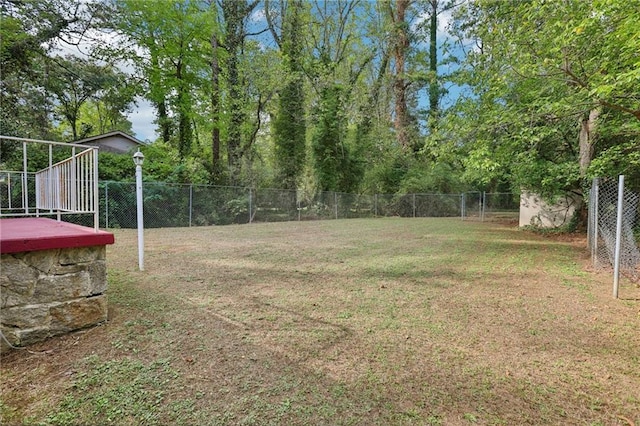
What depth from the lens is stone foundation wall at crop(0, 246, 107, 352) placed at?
2.22 metres

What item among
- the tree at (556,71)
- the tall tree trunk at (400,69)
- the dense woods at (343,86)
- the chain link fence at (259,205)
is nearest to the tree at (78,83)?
the dense woods at (343,86)

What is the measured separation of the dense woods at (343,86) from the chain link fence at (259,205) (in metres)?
0.86

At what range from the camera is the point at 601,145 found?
8336mm

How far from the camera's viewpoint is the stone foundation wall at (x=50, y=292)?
222 centimetres

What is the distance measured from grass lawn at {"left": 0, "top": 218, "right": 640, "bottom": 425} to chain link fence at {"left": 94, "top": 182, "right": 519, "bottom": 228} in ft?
20.0

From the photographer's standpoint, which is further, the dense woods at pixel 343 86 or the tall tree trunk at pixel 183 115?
the tall tree trunk at pixel 183 115

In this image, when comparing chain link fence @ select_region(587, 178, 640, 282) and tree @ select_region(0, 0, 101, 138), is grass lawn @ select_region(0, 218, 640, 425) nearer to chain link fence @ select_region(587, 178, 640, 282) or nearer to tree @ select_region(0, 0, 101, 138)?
chain link fence @ select_region(587, 178, 640, 282)

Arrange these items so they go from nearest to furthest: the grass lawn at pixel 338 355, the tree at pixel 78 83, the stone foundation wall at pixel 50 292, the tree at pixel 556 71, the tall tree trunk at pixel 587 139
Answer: the grass lawn at pixel 338 355 → the stone foundation wall at pixel 50 292 → the tree at pixel 556 71 → the tall tree trunk at pixel 587 139 → the tree at pixel 78 83

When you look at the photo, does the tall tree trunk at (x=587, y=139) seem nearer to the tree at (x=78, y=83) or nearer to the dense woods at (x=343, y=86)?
the dense woods at (x=343, y=86)

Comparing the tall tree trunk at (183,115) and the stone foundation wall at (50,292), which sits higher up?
the tall tree trunk at (183,115)

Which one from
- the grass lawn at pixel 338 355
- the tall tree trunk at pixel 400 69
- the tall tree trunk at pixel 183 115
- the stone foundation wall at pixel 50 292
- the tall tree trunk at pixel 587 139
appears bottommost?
the grass lawn at pixel 338 355

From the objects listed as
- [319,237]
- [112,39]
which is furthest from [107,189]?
[112,39]

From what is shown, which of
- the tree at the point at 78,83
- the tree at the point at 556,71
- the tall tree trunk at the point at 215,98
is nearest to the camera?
the tree at the point at 556,71

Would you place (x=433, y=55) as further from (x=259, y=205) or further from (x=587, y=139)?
(x=259, y=205)
